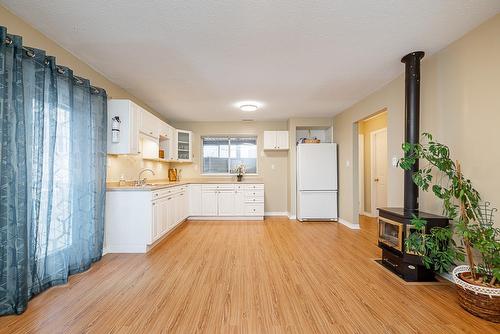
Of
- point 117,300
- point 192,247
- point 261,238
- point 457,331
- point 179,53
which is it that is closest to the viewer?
point 457,331

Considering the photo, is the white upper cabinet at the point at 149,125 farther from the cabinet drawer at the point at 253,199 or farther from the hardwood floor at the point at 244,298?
the cabinet drawer at the point at 253,199

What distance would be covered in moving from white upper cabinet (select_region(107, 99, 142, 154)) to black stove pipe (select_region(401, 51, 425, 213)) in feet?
11.9

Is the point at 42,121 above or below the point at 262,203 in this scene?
above

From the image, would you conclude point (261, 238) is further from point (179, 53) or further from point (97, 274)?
point (179, 53)

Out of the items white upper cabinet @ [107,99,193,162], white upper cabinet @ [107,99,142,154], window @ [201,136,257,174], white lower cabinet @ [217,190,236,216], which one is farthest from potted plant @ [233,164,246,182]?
white upper cabinet @ [107,99,142,154]

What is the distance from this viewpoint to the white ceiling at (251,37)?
1.85 meters

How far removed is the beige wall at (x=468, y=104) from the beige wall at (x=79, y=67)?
420 cm

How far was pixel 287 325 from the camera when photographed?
1700 millimetres

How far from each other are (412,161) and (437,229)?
0.71m

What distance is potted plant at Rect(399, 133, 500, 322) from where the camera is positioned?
1772mm

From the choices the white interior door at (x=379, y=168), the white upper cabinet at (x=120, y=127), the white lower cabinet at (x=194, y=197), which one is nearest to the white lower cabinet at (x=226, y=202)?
the white lower cabinet at (x=194, y=197)

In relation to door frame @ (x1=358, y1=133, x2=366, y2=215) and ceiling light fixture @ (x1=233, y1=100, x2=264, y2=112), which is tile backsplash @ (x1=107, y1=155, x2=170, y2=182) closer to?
ceiling light fixture @ (x1=233, y1=100, x2=264, y2=112)

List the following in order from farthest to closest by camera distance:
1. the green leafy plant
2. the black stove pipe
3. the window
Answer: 1. the window
2. the black stove pipe
3. the green leafy plant

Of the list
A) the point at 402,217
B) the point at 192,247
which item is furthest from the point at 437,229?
the point at 192,247
